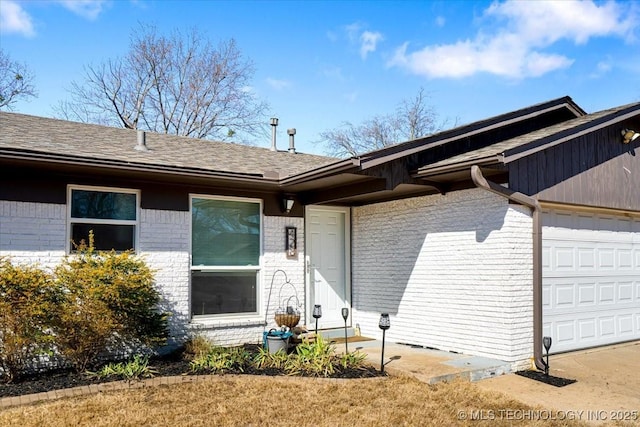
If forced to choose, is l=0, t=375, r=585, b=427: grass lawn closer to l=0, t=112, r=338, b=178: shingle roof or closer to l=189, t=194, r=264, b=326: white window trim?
l=189, t=194, r=264, b=326: white window trim

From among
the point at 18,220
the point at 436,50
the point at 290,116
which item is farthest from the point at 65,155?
the point at 436,50

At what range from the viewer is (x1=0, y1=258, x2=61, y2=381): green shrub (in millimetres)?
5707

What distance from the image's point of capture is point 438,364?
6.82 meters

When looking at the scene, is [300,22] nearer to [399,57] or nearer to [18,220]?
[399,57]

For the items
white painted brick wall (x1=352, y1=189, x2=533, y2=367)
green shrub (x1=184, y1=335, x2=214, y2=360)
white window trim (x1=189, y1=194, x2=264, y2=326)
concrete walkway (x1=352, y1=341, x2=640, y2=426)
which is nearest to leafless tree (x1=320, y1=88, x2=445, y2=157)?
white painted brick wall (x1=352, y1=189, x2=533, y2=367)

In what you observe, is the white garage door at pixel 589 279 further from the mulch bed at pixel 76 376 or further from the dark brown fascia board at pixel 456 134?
the mulch bed at pixel 76 376

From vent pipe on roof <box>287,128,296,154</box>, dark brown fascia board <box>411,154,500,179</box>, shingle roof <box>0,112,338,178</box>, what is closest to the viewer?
dark brown fascia board <box>411,154,500,179</box>

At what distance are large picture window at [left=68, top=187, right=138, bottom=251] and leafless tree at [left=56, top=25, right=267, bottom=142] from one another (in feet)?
47.8

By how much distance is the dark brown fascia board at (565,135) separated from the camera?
21.6 ft

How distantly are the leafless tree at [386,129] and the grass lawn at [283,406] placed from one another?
77.3ft

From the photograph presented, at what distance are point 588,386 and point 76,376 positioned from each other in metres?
5.98

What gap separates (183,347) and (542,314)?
5116mm

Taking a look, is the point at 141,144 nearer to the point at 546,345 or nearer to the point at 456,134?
the point at 456,134

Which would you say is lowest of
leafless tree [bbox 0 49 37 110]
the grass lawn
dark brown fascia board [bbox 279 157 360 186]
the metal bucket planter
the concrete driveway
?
the concrete driveway
